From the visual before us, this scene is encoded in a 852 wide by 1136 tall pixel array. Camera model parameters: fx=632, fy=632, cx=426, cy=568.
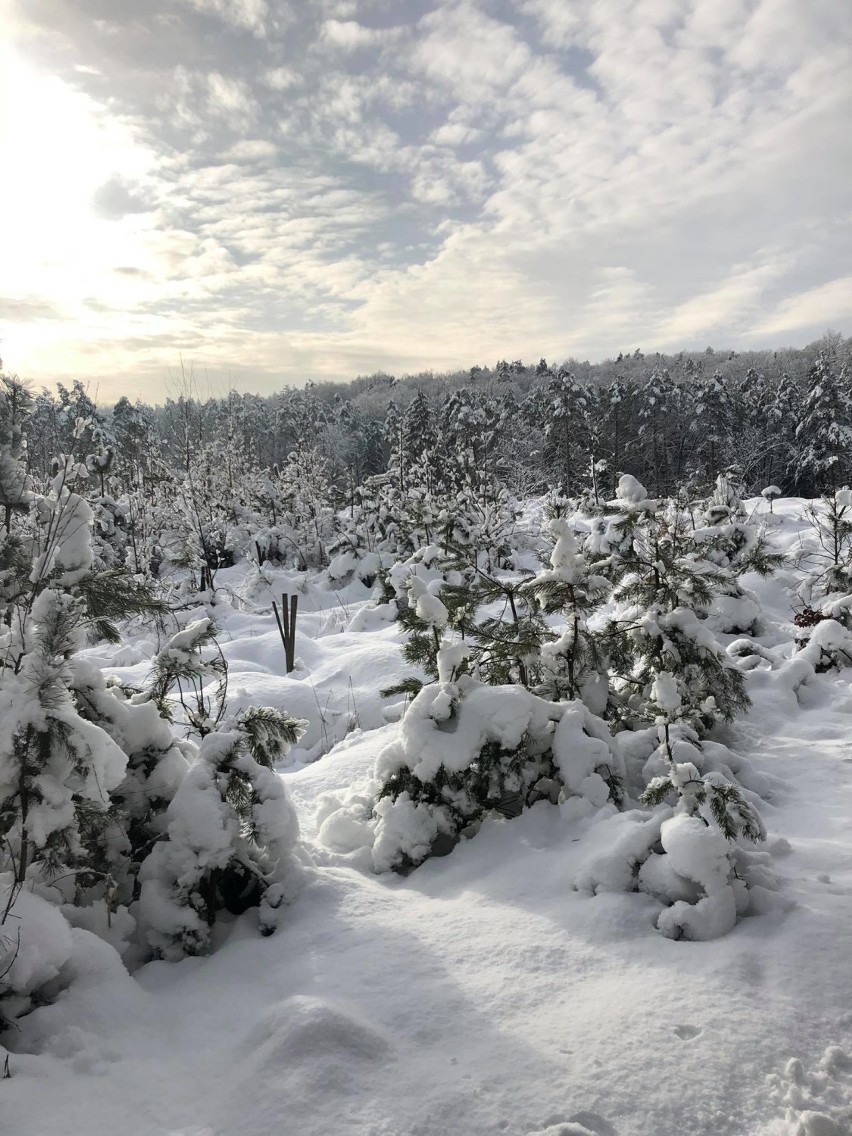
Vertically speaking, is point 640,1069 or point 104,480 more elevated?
point 104,480

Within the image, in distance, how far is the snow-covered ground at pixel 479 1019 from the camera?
5.36 ft

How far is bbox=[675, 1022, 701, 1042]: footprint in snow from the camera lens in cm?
179

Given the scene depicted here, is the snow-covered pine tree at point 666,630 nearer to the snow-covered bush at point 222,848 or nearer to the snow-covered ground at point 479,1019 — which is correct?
the snow-covered ground at point 479,1019

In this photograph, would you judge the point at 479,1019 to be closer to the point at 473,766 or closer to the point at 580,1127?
the point at 580,1127

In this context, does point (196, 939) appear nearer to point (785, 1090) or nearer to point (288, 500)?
point (785, 1090)

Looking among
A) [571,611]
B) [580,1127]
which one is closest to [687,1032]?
[580,1127]

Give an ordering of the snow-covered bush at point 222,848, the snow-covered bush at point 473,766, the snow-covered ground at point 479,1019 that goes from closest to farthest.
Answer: the snow-covered ground at point 479,1019 → the snow-covered bush at point 222,848 → the snow-covered bush at point 473,766

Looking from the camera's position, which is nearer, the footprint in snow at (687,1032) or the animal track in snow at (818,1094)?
the animal track in snow at (818,1094)

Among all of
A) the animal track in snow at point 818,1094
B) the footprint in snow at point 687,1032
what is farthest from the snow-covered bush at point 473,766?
the animal track in snow at point 818,1094

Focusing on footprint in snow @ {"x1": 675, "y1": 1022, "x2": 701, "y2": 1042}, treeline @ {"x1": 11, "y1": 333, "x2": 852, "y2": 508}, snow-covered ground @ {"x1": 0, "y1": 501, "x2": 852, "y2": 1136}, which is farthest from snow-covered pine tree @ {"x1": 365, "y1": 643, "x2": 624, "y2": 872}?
treeline @ {"x1": 11, "y1": 333, "x2": 852, "y2": 508}

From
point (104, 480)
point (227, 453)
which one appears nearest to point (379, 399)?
point (227, 453)

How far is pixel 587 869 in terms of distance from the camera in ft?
8.46

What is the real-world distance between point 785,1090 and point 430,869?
1685mm

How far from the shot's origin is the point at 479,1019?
195cm
